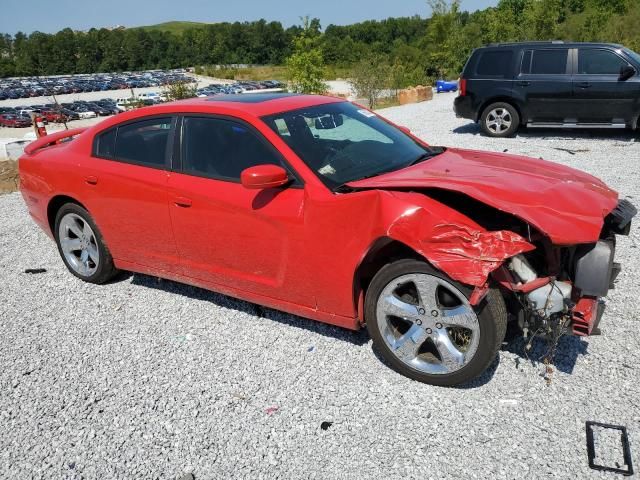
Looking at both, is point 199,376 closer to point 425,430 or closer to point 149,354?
point 149,354

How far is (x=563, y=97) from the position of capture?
10.5 meters

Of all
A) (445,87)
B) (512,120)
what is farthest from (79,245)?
(445,87)

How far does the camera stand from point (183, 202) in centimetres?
379

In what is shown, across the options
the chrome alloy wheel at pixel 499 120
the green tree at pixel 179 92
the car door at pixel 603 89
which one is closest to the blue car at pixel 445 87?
the green tree at pixel 179 92

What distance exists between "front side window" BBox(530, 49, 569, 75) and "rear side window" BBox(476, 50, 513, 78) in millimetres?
481

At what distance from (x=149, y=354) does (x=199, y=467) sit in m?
1.27

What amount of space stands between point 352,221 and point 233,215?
2.96ft

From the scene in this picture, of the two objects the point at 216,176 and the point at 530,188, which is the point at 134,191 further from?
the point at 530,188

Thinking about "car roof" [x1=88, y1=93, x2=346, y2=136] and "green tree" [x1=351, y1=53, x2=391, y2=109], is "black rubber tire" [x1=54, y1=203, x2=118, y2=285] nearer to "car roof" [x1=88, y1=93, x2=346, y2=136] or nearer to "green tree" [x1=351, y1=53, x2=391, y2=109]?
"car roof" [x1=88, y1=93, x2=346, y2=136]

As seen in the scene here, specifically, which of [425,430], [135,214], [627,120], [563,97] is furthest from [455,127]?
[425,430]

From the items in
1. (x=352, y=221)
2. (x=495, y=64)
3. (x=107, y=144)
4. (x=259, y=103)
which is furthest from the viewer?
(x=495, y=64)

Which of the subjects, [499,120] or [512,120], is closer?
[512,120]

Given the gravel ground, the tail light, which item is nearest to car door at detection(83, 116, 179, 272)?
the gravel ground

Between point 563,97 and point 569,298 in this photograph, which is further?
point 563,97
